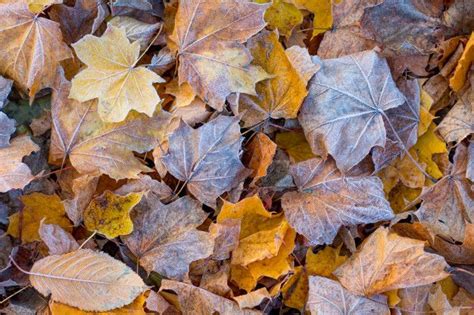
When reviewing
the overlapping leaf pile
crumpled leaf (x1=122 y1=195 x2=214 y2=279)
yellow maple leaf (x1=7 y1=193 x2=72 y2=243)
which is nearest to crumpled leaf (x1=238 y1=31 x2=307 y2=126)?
the overlapping leaf pile

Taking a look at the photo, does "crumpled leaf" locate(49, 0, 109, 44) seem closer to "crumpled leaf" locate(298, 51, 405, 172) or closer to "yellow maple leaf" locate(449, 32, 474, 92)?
"crumpled leaf" locate(298, 51, 405, 172)

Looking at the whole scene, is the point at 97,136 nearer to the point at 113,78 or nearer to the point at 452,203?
the point at 113,78

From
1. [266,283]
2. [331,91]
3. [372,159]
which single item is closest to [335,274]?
[266,283]

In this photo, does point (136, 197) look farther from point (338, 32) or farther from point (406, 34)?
point (406, 34)

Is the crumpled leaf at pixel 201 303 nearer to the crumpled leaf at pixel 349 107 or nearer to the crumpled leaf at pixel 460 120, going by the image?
the crumpled leaf at pixel 349 107

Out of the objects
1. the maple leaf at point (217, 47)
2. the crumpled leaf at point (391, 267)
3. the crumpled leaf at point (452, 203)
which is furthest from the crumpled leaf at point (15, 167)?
the crumpled leaf at point (452, 203)

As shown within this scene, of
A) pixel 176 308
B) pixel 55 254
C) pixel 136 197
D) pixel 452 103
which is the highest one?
pixel 452 103
